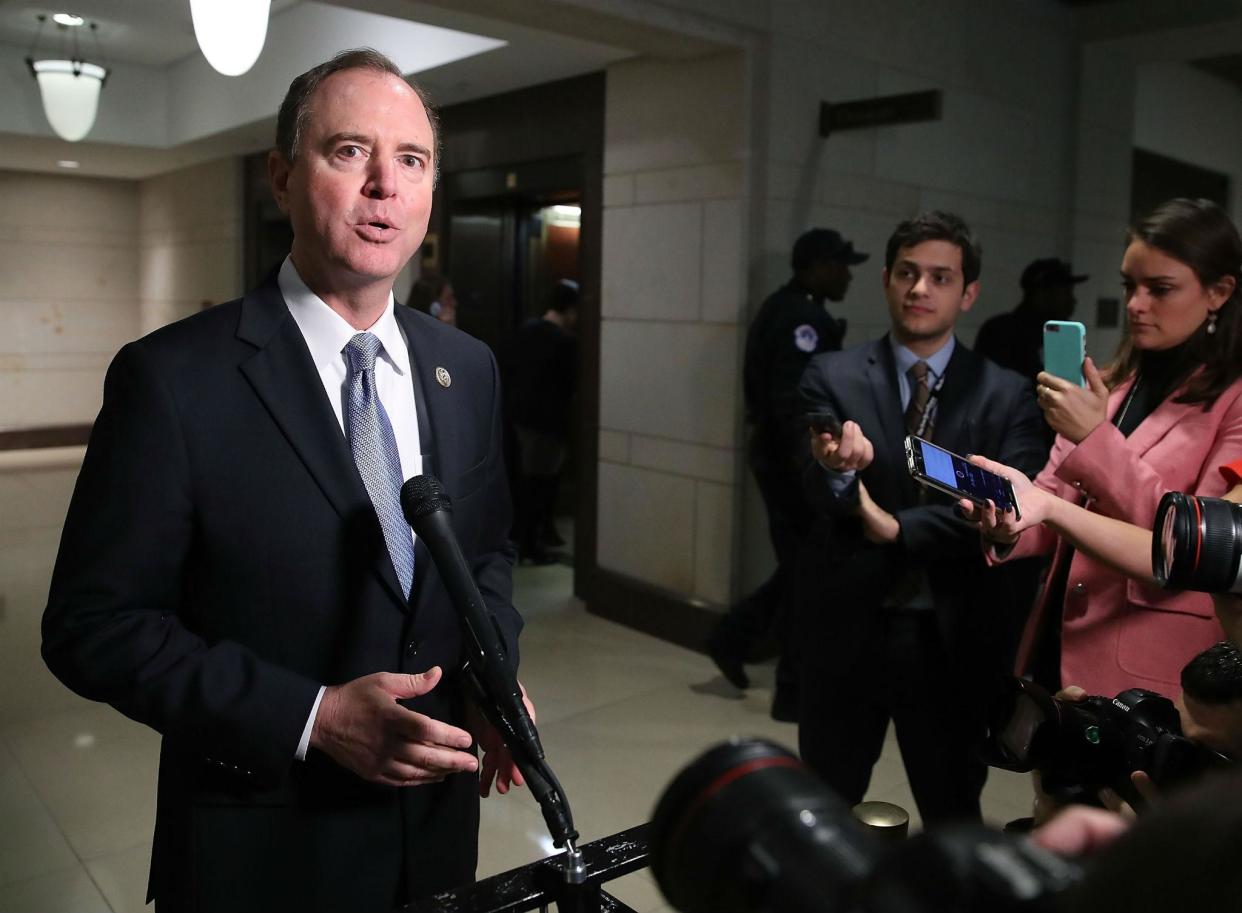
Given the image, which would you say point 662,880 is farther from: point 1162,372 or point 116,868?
point 116,868

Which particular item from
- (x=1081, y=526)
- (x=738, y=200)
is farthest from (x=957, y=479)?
(x=738, y=200)

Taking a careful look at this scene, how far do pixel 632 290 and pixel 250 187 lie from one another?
494 cm

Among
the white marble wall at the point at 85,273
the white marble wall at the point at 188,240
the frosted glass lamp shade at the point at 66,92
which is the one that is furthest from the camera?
the white marble wall at the point at 188,240

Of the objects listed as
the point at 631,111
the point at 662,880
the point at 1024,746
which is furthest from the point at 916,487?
the point at 631,111

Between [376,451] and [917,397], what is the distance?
1.37 meters

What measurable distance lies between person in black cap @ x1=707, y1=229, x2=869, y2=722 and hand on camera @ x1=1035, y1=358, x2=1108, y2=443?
203 centimetres

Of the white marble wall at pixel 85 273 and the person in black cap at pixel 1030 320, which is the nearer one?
the person in black cap at pixel 1030 320

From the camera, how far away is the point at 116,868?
268 centimetres

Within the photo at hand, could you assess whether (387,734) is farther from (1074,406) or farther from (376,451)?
(1074,406)

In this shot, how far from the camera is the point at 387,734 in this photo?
43.6 inches

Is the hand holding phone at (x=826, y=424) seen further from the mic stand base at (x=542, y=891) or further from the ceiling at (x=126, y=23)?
the ceiling at (x=126, y=23)

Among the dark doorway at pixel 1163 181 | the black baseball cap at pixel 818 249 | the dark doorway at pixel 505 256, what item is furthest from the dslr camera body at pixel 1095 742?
the dark doorway at pixel 1163 181

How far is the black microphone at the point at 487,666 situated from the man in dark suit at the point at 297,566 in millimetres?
73

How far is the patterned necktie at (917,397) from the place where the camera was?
2.23 meters
